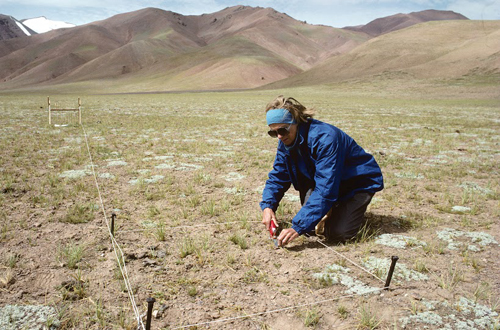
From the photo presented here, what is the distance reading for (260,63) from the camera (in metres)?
135

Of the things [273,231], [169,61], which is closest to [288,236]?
[273,231]

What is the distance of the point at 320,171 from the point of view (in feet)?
13.5

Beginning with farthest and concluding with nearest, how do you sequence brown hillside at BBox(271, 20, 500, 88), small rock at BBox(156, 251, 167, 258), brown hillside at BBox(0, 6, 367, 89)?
brown hillside at BBox(0, 6, 367, 89) → brown hillside at BBox(271, 20, 500, 88) → small rock at BBox(156, 251, 167, 258)

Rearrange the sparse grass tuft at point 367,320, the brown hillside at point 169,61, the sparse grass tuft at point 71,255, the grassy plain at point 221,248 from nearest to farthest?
the sparse grass tuft at point 367,320 → the grassy plain at point 221,248 → the sparse grass tuft at point 71,255 → the brown hillside at point 169,61

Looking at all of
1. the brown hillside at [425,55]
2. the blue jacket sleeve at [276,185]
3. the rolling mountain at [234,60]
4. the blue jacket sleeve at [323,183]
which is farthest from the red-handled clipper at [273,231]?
the rolling mountain at [234,60]

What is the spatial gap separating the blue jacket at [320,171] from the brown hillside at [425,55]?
79.1 m

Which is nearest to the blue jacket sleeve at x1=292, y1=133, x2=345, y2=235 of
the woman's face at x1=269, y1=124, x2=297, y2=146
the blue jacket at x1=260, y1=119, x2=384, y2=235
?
the blue jacket at x1=260, y1=119, x2=384, y2=235

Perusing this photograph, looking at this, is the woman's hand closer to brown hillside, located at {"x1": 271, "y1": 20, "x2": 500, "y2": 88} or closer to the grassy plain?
the grassy plain

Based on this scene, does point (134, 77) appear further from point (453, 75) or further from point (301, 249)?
point (301, 249)

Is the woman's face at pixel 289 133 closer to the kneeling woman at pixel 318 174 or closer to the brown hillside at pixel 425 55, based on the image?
the kneeling woman at pixel 318 174

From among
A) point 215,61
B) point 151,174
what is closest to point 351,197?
point 151,174

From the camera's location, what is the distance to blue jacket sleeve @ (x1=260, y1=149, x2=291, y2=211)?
15.8ft

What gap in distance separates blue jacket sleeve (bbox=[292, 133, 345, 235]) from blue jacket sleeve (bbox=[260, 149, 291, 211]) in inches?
30.2

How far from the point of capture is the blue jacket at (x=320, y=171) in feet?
13.1
